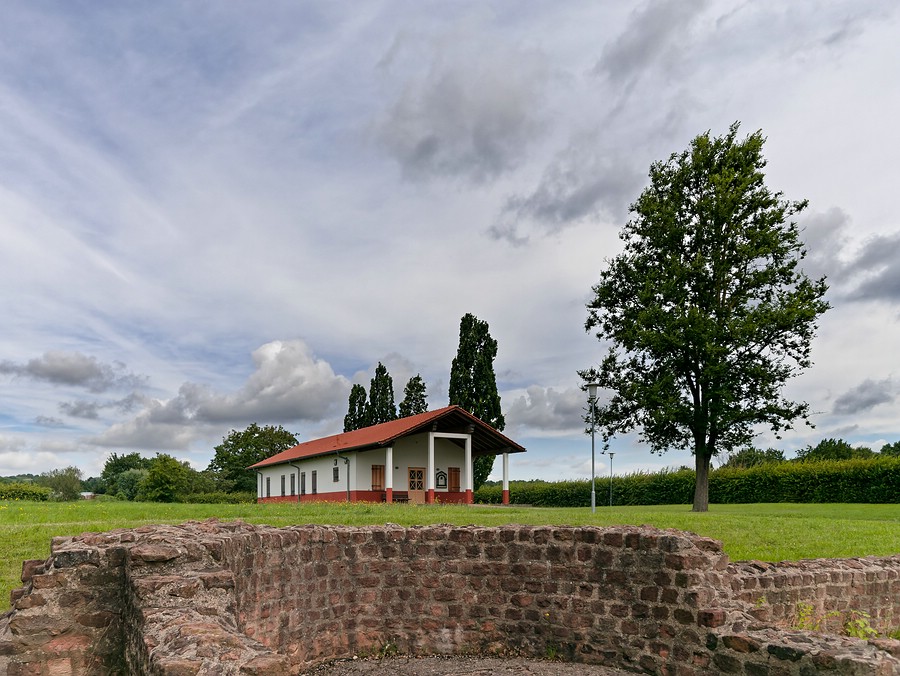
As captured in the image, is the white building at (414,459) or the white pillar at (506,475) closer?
the white building at (414,459)

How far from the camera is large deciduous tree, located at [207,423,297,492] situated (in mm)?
60812

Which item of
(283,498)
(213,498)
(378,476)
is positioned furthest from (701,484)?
(213,498)

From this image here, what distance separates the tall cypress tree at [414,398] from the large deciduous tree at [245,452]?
14648mm

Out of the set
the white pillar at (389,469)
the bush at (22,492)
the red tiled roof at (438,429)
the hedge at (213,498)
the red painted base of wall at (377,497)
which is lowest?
the hedge at (213,498)

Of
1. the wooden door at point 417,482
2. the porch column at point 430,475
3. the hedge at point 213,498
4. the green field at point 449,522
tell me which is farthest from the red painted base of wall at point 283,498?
the green field at point 449,522

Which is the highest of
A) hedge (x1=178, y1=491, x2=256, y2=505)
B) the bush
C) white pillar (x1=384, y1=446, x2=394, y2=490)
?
white pillar (x1=384, y1=446, x2=394, y2=490)

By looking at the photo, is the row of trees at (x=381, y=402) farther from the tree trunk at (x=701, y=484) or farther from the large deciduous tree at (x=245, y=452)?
the tree trunk at (x=701, y=484)

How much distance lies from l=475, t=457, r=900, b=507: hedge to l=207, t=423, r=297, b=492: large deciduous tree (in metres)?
23.0

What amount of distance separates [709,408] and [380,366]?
30.8 meters

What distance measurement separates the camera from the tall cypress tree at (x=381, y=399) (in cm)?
5306

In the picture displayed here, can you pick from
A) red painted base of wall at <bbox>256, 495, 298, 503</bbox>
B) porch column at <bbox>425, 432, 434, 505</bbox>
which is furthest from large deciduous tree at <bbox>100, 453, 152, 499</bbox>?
porch column at <bbox>425, 432, 434, 505</bbox>

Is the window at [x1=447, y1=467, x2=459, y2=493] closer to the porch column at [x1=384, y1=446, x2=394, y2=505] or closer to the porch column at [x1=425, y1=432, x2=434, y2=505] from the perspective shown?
the porch column at [x1=425, y1=432, x2=434, y2=505]

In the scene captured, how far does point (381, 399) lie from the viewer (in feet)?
175

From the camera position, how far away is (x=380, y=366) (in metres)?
53.8
